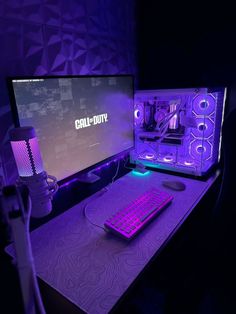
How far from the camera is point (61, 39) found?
1144 millimetres

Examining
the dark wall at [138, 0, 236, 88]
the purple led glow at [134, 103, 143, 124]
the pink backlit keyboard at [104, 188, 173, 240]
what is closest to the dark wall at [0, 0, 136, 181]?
the dark wall at [138, 0, 236, 88]

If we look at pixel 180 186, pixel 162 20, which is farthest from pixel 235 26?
pixel 180 186

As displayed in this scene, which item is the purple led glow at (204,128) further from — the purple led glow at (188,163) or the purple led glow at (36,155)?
the purple led glow at (36,155)

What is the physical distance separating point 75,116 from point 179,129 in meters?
0.67

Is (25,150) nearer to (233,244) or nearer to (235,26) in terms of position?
(233,244)

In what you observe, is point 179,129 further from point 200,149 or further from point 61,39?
point 61,39

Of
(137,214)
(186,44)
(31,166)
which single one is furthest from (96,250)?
(186,44)

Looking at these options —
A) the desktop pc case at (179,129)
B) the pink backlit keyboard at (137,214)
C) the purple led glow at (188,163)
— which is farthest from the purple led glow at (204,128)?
the pink backlit keyboard at (137,214)

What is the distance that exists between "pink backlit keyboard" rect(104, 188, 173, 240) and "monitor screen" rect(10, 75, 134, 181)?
303 millimetres

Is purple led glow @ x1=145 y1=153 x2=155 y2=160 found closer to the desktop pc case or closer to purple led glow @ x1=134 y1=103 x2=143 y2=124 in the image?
the desktop pc case

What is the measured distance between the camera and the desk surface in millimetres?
628

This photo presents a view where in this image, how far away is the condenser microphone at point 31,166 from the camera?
761 mm

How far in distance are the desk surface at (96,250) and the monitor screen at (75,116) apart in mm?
215

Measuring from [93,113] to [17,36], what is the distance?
0.44 m
